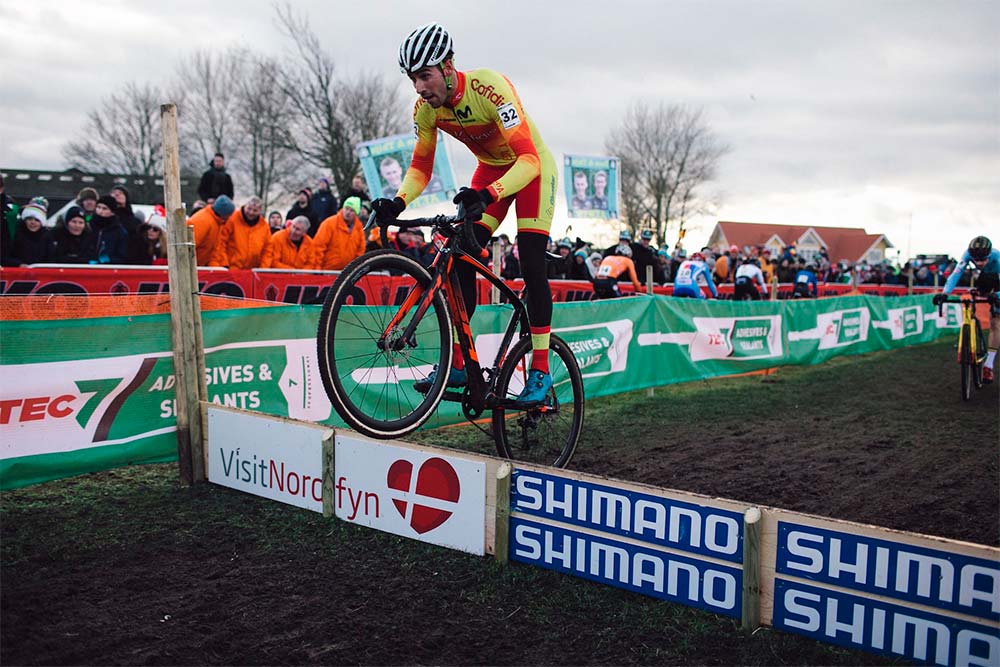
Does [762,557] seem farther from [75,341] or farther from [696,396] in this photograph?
[696,396]

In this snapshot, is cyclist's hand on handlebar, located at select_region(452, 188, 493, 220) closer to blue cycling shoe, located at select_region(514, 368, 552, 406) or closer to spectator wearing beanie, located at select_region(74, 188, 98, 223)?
blue cycling shoe, located at select_region(514, 368, 552, 406)

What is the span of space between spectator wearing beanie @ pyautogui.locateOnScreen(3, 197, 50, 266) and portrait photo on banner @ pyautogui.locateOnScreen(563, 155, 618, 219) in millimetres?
10569

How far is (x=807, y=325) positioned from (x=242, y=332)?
40.4ft

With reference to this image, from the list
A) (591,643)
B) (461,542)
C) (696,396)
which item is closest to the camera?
(591,643)

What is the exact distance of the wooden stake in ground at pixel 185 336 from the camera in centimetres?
661

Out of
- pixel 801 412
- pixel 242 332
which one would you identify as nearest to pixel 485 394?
pixel 242 332

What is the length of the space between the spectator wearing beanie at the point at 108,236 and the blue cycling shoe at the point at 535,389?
6535 mm

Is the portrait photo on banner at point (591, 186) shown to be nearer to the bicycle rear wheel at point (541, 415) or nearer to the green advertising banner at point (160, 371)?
the green advertising banner at point (160, 371)

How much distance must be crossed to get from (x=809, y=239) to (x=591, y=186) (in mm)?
89264

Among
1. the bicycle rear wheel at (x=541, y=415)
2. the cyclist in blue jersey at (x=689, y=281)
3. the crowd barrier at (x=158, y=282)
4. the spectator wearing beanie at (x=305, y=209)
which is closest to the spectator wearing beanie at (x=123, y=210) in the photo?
the crowd barrier at (x=158, y=282)

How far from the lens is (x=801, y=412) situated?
10.6 m

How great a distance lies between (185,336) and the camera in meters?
6.65

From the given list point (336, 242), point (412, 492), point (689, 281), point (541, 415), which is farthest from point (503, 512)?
point (689, 281)

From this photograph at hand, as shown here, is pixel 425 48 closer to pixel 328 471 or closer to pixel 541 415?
pixel 541 415
